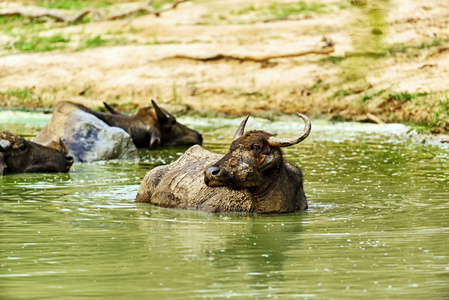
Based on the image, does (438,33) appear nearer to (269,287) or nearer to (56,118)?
(56,118)

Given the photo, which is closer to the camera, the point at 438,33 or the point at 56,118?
the point at 56,118

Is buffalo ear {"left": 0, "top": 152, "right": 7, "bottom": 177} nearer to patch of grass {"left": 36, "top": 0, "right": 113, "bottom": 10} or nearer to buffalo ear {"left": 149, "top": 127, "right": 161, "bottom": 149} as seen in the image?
buffalo ear {"left": 149, "top": 127, "right": 161, "bottom": 149}

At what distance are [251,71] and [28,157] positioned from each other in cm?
1135

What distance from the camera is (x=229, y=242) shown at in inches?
298

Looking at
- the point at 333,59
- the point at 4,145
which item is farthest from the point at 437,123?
the point at 4,145

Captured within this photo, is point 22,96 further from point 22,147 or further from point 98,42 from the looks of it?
point 22,147

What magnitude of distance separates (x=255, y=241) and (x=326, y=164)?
21.4 feet

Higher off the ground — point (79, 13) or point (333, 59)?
point (79, 13)

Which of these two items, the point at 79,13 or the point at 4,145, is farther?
the point at 79,13

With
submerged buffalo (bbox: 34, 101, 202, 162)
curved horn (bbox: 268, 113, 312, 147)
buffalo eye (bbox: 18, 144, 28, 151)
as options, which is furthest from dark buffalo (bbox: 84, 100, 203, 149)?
curved horn (bbox: 268, 113, 312, 147)

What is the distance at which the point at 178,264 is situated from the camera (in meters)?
6.54

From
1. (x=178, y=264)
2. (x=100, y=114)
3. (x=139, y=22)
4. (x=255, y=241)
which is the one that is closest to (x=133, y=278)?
(x=178, y=264)

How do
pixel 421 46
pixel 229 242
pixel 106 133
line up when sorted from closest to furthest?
pixel 229 242, pixel 106 133, pixel 421 46

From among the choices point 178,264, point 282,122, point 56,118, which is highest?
point 178,264
